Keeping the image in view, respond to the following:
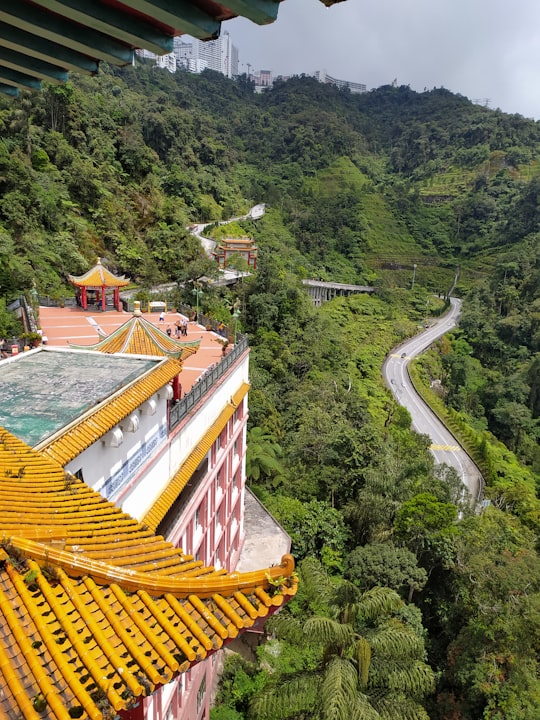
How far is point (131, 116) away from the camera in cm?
4275

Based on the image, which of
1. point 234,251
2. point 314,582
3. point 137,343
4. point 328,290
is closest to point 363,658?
point 314,582

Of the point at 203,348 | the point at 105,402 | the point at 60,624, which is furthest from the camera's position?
the point at 203,348

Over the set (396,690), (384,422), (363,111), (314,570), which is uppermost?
(363,111)

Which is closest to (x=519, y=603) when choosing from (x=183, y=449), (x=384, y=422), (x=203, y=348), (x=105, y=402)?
(x=183, y=449)

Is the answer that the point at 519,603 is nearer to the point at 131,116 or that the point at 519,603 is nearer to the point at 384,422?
the point at 384,422

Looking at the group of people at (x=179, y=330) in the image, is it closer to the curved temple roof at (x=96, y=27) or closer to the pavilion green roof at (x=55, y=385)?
the pavilion green roof at (x=55, y=385)

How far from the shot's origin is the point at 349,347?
44406 millimetres

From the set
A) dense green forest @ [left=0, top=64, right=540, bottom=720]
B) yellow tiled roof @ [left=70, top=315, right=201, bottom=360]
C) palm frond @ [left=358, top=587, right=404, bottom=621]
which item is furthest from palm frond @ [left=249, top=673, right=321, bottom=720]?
yellow tiled roof @ [left=70, top=315, right=201, bottom=360]

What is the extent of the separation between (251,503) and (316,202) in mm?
66207

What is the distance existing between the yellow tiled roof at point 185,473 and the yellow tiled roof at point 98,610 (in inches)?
175

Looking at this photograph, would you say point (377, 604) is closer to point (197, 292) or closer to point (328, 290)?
A: point (197, 292)

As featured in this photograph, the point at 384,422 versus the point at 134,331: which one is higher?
the point at 134,331

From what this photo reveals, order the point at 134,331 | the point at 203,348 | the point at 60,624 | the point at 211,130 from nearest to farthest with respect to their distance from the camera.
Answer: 1. the point at 60,624
2. the point at 134,331
3. the point at 203,348
4. the point at 211,130

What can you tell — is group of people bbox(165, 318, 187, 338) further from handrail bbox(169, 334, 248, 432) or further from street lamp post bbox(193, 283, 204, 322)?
handrail bbox(169, 334, 248, 432)
